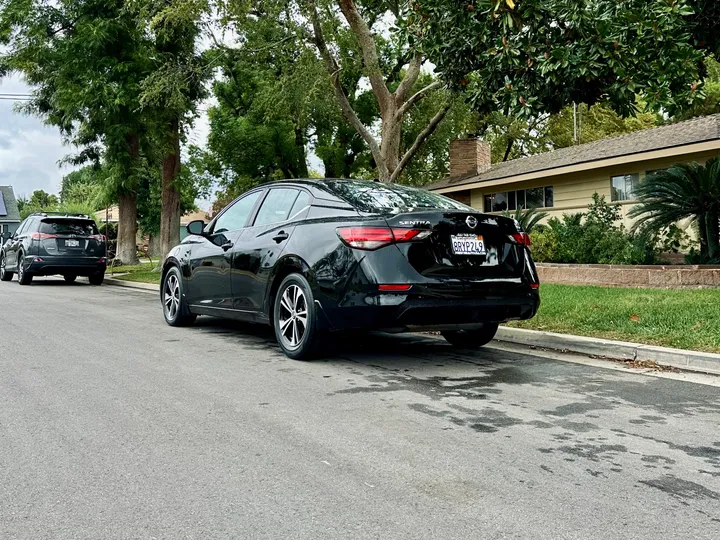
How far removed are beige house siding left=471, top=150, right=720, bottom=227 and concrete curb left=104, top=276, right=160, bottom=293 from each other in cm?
1220

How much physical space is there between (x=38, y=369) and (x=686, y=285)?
1046 centimetres

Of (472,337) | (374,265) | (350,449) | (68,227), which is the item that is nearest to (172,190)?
(68,227)

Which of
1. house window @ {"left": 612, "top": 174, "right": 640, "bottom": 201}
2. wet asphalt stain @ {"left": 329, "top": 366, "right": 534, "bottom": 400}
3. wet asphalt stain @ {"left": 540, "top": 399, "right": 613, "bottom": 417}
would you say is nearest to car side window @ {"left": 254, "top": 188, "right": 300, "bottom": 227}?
wet asphalt stain @ {"left": 329, "top": 366, "right": 534, "bottom": 400}

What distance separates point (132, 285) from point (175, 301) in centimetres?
991

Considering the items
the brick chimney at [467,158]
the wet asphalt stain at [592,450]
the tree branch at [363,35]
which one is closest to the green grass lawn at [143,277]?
the tree branch at [363,35]

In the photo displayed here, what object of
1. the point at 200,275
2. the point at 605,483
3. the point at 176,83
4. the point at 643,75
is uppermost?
the point at 176,83

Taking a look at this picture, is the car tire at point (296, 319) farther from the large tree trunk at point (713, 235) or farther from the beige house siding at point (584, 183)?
the beige house siding at point (584, 183)

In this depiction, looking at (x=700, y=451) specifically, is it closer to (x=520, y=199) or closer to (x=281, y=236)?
(x=281, y=236)

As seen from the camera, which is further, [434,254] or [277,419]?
[434,254]

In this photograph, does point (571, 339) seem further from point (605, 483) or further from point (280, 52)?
point (280, 52)

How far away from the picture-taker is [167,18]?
17.0 metres

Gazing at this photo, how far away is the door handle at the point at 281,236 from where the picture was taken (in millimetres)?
6616

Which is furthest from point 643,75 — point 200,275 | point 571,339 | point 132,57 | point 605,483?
point 132,57

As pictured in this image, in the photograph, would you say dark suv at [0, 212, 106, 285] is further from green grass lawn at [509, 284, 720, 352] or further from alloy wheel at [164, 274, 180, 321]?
green grass lawn at [509, 284, 720, 352]
